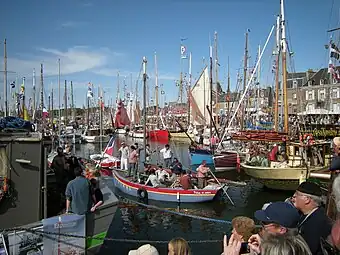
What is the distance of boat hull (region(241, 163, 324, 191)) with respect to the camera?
17859 mm

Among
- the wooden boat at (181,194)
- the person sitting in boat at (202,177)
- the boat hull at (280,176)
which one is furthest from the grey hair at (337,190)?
the boat hull at (280,176)

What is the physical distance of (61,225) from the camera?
6.95 meters

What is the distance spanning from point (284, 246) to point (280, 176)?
16646 millimetres

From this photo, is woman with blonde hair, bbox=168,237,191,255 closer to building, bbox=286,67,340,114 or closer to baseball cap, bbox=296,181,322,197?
baseball cap, bbox=296,181,322,197

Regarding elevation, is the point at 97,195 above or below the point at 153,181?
above

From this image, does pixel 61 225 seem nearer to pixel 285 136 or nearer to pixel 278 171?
pixel 278 171

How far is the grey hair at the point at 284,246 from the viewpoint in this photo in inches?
105

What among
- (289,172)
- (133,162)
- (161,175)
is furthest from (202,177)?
(289,172)

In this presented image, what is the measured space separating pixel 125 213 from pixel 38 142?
9077 mm

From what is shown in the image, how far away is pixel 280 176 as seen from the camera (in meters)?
18.4

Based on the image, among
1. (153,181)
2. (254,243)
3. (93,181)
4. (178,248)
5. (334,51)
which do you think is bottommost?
(153,181)

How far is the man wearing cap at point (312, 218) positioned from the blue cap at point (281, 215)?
0.12 metres

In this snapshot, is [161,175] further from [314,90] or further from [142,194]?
[314,90]

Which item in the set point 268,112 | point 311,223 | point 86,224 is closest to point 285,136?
point 86,224
